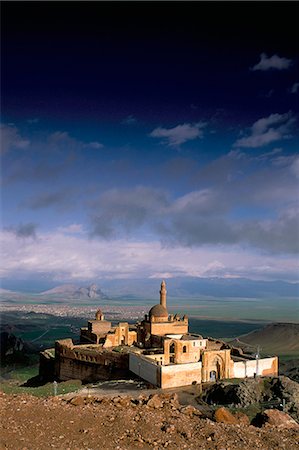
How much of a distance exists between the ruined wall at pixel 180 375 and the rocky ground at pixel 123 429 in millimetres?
13573

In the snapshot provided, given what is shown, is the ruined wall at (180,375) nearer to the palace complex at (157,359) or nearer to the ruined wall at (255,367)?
the palace complex at (157,359)

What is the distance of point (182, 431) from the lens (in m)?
9.60

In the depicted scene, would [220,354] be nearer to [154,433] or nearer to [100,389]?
[100,389]

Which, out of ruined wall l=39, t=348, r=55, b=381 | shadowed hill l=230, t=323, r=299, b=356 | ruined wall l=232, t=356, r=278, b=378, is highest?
ruined wall l=232, t=356, r=278, b=378

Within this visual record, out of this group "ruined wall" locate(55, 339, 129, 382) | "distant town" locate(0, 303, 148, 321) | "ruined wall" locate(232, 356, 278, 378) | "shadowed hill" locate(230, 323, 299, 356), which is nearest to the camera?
"ruined wall" locate(55, 339, 129, 382)

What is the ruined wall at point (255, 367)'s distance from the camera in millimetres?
29938

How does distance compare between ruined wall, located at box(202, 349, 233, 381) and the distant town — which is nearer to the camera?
ruined wall, located at box(202, 349, 233, 381)

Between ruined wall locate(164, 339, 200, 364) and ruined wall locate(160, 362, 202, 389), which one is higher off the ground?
ruined wall locate(164, 339, 200, 364)

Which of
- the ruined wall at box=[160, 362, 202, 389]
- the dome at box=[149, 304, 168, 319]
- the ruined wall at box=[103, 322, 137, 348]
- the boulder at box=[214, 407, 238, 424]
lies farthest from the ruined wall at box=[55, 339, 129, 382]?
the boulder at box=[214, 407, 238, 424]

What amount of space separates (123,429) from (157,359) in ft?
61.6

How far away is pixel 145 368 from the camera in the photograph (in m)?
26.3

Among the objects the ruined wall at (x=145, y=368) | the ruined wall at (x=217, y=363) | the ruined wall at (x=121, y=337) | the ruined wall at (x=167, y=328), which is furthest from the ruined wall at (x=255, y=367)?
the ruined wall at (x=121, y=337)

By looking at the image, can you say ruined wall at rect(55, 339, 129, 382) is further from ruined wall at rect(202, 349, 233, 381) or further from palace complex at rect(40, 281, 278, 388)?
ruined wall at rect(202, 349, 233, 381)

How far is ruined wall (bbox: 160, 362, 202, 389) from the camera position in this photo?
81.4 ft
